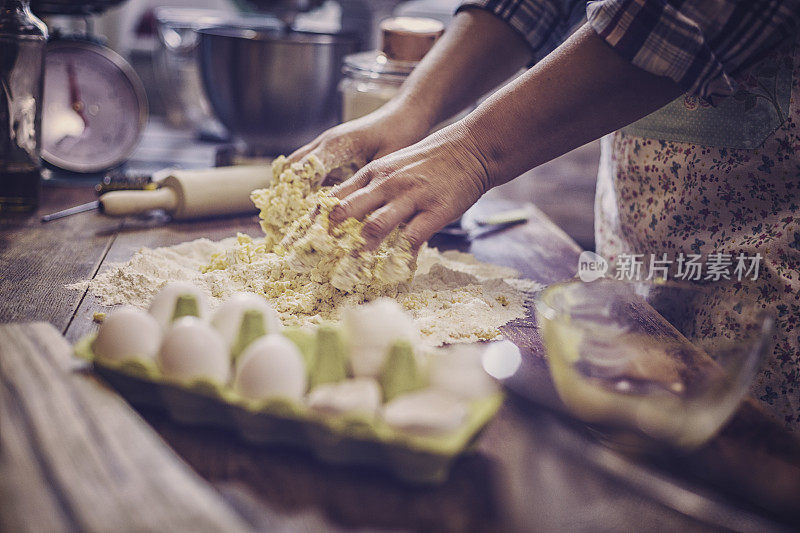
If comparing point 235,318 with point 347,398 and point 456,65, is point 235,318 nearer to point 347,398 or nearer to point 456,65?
point 347,398

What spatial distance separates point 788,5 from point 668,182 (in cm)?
37

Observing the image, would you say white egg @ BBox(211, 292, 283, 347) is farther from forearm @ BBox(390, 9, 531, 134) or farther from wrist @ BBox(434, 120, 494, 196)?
forearm @ BBox(390, 9, 531, 134)

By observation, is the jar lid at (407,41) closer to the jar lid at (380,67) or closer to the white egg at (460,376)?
the jar lid at (380,67)

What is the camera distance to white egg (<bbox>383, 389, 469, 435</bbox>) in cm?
47

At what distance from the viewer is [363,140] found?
3.47 ft

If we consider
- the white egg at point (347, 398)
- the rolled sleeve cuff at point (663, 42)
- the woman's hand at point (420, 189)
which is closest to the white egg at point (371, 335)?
the white egg at point (347, 398)

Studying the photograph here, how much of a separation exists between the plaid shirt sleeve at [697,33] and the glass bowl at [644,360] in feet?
0.80

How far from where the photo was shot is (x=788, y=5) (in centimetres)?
68

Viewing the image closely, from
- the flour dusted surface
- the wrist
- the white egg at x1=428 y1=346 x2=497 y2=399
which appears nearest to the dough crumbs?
the flour dusted surface

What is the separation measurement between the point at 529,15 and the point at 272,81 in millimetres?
712

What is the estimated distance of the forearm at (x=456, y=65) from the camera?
111 centimetres

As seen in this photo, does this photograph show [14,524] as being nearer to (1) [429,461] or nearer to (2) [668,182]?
(1) [429,461]

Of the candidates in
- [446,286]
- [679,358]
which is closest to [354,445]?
[679,358]

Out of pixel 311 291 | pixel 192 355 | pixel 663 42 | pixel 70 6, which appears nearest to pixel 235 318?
pixel 192 355
